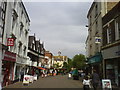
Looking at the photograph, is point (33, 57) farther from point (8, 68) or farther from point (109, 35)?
point (109, 35)

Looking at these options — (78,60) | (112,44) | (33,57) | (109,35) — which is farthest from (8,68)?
(78,60)

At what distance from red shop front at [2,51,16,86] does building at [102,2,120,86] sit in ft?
35.1

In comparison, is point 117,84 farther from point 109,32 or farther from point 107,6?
point 107,6

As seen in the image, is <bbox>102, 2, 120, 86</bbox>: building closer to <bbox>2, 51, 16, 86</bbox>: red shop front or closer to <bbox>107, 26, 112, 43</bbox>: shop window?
<bbox>107, 26, 112, 43</bbox>: shop window

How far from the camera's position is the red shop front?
629 inches

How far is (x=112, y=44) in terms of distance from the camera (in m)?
17.2

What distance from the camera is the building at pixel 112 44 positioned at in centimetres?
1631

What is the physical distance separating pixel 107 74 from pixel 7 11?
13015mm

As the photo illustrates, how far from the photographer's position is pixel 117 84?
16500 mm

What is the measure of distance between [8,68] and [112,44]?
11.6 m

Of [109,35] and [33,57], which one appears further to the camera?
[33,57]

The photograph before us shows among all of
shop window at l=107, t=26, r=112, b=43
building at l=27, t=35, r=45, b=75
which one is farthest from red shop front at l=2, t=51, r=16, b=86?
shop window at l=107, t=26, r=112, b=43

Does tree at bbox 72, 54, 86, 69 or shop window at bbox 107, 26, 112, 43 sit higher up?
shop window at bbox 107, 26, 112, 43

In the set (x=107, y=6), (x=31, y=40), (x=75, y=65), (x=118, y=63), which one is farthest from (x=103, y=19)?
(x=75, y=65)
